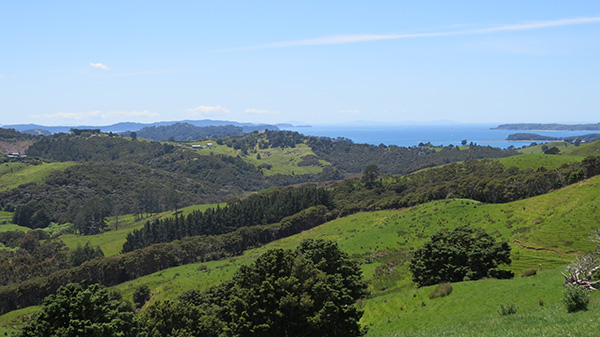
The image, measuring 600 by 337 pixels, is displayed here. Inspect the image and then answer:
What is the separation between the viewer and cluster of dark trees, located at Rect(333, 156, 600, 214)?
299ft

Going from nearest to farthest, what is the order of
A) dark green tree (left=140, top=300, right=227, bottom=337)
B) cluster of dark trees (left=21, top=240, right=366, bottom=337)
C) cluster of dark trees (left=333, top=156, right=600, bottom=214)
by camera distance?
cluster of dark trees (left=21, top=240, right=366, bottom=337), dark green tree (left=140, top=300, right=227, bottom=337), cluster of dark trees (left=333, top=156, right=600, bottom=214)

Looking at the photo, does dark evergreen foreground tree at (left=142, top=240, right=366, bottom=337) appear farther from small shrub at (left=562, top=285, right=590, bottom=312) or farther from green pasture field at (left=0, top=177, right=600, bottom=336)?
small shrub at (left=562, top=285, right=590, bottom=312)

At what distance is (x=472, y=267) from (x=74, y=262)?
10686 cm

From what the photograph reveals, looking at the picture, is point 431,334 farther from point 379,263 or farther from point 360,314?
point 379,263

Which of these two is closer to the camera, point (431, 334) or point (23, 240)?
point (431, 334)

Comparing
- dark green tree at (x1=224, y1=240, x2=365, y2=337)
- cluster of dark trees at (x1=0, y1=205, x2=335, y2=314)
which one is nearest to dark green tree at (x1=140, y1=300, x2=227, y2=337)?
dark green tree at (x1=224, y1=240, x2=365, y2=337)

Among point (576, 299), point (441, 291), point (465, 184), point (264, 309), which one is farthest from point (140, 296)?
point (465, 184)

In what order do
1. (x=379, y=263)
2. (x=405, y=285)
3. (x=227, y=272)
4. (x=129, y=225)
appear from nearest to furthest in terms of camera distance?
(x=405, y=285) → (x=379, y=263) → (x=227, y=272) → (x=129, y=225)

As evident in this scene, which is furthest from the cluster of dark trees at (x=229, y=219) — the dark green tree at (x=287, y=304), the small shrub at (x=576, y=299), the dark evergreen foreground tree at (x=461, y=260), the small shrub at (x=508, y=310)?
the small shrub at (x=576, y=299)

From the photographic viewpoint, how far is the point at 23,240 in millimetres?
134000

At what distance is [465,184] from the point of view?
10750 cm

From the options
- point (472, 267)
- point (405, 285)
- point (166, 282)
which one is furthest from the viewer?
point (166, 282)

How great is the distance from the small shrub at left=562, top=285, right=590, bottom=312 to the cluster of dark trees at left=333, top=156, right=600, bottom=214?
76740 millimetres

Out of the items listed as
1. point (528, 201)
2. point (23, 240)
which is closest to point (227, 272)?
point (528, 201)
